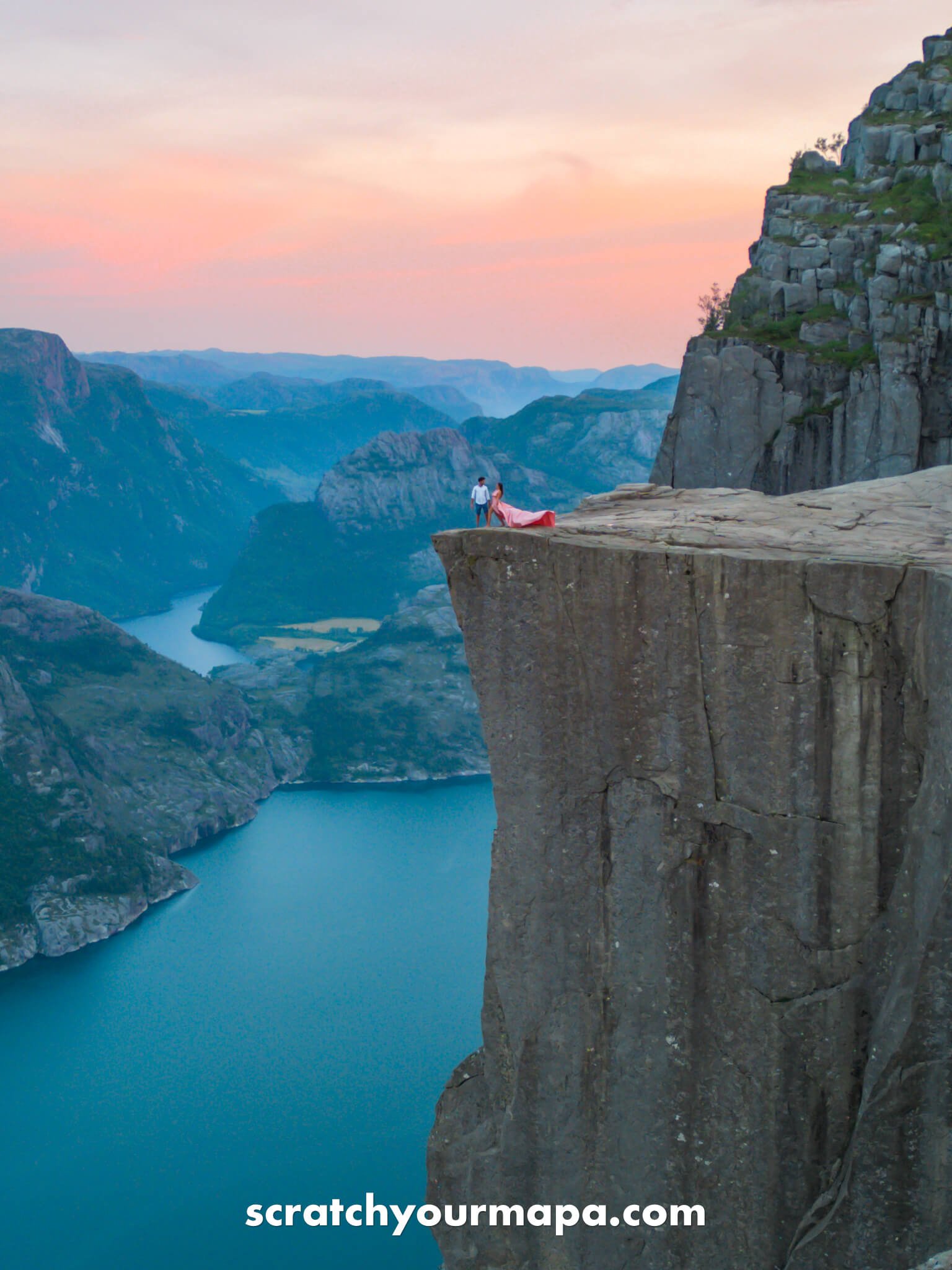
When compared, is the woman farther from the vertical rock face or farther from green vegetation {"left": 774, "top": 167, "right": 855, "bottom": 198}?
green vegetation {"left": 774, "top": 167, "right": 855, "bottom": 198}

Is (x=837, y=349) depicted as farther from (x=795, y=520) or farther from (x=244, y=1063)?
(x=244, y=1063)

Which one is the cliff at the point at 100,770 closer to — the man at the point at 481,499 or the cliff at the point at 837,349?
the cliff at the point at 837,349

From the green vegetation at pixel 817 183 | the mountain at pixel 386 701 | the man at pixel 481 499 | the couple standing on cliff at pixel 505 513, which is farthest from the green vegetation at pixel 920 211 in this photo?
the mountain at pixel 386 701

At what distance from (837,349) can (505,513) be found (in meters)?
14.9

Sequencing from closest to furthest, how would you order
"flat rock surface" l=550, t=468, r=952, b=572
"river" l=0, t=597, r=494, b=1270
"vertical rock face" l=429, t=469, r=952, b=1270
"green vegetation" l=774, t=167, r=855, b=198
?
"vertical rock face" l=429, t=469, r=952, b=1270 < "flat rock surface" l=550, t=468, r=952, b=572 < "green vegetation" l=774, t=167, r=855, b=198 < "river" l=0, t=597, r=494, b=1270

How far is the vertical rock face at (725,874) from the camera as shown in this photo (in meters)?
13.5

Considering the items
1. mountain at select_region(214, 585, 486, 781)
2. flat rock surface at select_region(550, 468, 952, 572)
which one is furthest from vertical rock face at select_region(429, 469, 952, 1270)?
mountain at select_region(214, 585, 486, 781)

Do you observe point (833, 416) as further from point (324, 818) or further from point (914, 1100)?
point (324, 818)

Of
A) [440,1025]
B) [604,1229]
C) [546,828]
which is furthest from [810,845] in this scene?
[440,1025]

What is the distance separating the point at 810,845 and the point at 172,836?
94383 millimetres

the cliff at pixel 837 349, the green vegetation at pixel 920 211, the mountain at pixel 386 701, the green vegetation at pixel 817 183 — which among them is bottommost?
the mountain at pixel 386 701

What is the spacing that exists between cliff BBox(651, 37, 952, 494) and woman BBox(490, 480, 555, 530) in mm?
12599

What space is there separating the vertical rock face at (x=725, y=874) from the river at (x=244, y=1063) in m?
32.8

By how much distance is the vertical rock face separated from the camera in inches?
531
